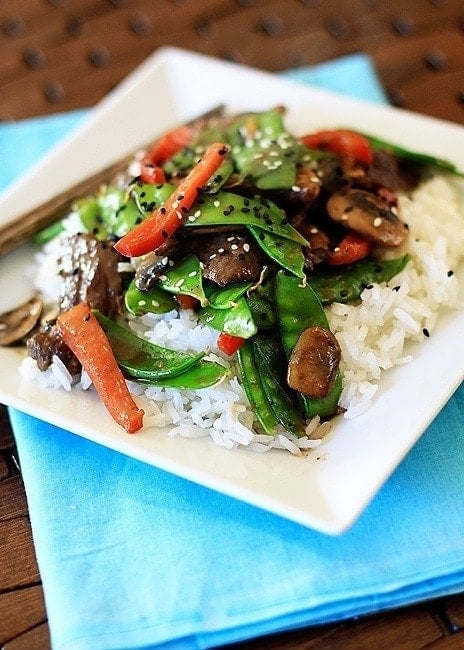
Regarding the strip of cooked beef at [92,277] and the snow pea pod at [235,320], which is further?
the strip of cooked beef at [92,277]

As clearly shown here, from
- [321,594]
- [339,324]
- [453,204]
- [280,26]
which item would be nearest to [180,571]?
[321,594]

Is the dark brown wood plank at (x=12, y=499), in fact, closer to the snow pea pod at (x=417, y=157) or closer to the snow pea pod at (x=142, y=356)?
the snow pea pod at (x=142, y=356)

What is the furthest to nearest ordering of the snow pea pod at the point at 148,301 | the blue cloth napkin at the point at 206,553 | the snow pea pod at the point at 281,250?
the snow pea pod at the point at 148,301 < the snow pea pod at the point at 281,250 < the blue cloth napkin at the point at 206,553

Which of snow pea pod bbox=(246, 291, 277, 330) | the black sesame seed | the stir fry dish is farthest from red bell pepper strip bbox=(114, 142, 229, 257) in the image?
the black sesame seed

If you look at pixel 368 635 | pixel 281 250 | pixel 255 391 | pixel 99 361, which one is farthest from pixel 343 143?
pixel 368 635

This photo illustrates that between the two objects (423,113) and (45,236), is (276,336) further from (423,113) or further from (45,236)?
(423,113)

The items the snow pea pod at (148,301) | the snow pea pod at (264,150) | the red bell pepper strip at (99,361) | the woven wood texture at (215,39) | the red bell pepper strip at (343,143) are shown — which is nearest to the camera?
the red bell pepper strip at (99,361)

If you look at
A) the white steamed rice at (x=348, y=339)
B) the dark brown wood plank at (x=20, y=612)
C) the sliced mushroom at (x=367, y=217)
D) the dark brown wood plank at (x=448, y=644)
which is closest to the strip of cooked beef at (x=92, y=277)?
the white steamed rice at (x=348, y=339)
